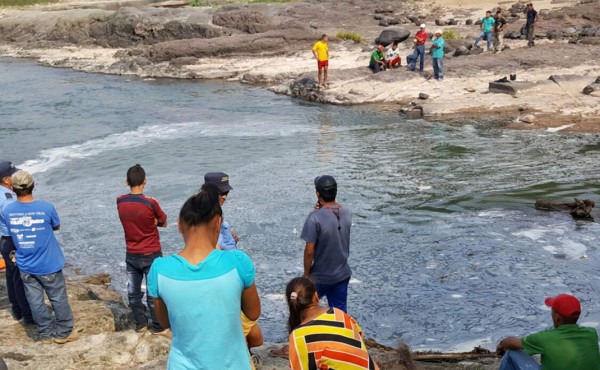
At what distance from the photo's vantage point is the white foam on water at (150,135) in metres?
18.7

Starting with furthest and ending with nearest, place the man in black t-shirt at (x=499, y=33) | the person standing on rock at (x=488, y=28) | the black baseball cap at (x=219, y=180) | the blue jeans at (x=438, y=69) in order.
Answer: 1. the person standing on rock at (x=488, y=28)
2. the man in black t-shirt at (x=499, y=33)
3. the blue jeans at (x=438, y=69)
4. the black baseball cap at (x=219, y=180)

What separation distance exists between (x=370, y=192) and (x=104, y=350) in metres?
7.98

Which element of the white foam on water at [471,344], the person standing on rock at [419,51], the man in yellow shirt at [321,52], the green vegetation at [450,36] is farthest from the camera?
the green vegetation at [450,36]

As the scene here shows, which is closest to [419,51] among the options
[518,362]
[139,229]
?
[139,229]

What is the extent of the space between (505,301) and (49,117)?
18214 millimetres

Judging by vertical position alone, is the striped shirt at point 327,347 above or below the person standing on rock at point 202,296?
below

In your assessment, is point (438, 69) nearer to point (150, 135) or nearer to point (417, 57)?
point (417, 57)

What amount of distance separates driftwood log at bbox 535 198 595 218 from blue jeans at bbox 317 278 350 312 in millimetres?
6211

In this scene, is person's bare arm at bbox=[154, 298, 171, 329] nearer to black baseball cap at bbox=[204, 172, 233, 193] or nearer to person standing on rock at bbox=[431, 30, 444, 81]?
black baseball cap at bbox=[204, 172, 233, 193]

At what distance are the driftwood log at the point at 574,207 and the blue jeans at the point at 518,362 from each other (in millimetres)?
6884

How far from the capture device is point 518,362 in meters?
5.52

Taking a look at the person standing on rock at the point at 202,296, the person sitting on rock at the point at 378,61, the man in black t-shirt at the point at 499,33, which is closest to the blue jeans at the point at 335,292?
the person standing on rock at the point at 202,296

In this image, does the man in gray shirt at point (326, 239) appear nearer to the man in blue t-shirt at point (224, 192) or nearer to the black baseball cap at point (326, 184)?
the black baseball cap at point (326, 184)

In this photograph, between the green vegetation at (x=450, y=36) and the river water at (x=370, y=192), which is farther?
the green vegetation at (x=450, y=36)
